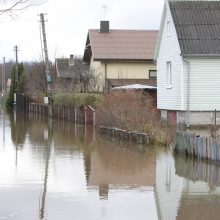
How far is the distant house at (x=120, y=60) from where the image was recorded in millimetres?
53344

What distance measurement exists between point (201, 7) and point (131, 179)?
1798 cm

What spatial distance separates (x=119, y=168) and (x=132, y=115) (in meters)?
8.87

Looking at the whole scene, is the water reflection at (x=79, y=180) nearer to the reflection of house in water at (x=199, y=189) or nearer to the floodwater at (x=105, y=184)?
the floodwater at (x=105, y=184)

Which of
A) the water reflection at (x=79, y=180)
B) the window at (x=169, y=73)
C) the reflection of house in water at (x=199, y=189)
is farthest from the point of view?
the window at (x=169, y=73)

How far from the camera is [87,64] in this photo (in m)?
60.4

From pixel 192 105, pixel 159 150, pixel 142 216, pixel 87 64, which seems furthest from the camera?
pixel 87 64

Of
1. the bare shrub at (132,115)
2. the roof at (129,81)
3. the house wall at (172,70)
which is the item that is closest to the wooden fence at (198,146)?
the bare shrub at (132,115)

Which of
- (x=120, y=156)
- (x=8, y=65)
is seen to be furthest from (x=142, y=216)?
(x=8, y=65)

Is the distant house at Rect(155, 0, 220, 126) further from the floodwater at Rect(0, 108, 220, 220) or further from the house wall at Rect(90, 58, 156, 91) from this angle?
the house wall at Rect(90, 58, 156, 91)

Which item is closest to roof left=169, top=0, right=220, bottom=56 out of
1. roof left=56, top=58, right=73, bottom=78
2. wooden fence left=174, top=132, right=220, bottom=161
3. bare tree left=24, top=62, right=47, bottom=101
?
wooden fence left=174, top=132, right=220, bottom=161

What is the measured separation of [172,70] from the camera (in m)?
32.4

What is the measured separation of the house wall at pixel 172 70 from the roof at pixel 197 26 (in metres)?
0.61

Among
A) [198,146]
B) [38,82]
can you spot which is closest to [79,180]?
[198,146]

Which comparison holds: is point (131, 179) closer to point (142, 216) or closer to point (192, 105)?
point (142, 216)
